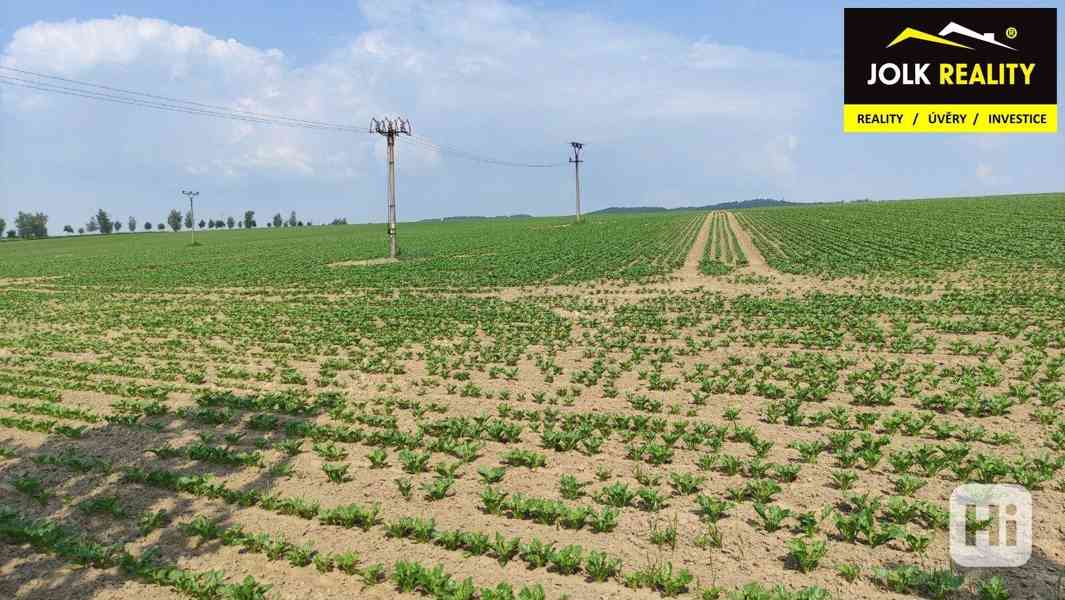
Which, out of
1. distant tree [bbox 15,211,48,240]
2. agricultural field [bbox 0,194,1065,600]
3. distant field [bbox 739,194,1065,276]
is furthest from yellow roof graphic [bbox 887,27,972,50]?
distant tree [bbox 15,211,48,240]

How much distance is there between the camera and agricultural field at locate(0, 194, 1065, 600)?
6062mm

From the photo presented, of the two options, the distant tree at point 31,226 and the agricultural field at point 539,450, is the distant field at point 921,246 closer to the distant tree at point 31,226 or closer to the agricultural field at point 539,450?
the agricultural field at point 539,450

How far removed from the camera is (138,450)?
9.52 metres

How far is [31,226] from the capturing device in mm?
169125

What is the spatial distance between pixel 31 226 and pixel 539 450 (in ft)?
713

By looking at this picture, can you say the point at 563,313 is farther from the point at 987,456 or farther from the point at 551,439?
the point at 987,456

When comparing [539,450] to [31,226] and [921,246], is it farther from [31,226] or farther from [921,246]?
[31,226]

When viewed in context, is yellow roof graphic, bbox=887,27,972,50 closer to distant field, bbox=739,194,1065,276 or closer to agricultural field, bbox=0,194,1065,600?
distant field, bbox=739,194,1065,276

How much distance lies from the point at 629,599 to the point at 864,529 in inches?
112

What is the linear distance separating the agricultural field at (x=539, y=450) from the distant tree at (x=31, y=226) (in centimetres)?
18896

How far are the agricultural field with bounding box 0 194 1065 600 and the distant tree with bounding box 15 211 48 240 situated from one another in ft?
620

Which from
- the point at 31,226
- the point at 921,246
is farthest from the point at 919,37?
the point at 31,226

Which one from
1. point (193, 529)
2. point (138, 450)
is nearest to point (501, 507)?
point (193, 529)

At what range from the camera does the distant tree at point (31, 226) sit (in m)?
165
